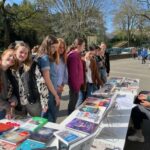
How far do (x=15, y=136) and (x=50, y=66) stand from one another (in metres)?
1.92

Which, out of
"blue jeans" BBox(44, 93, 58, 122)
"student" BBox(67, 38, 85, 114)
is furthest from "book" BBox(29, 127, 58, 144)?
"student" BBox(67, 38, 85, 114)

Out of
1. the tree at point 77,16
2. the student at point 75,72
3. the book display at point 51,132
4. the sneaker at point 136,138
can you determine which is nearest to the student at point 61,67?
the student at point 75,72

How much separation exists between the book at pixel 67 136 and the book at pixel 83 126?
0.70 ft

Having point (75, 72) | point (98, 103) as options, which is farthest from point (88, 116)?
point (75, 72)

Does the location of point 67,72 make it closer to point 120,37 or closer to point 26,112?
point 26,112

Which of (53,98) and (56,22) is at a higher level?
(56,22)

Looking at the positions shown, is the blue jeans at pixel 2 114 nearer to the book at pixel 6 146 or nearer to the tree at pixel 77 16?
the book at pixel 6 146

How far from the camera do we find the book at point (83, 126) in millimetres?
3375

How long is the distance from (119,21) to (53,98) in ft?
189

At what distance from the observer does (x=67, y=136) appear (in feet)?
9.96

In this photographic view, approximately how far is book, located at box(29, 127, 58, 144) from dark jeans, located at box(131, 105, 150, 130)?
2.40 meters

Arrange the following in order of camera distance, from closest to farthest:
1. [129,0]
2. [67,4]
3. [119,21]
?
[67,4] → [129,0] → [119,21]

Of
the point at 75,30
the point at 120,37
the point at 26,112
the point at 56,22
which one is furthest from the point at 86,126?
the point at 120,37

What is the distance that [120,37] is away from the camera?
217 feet
